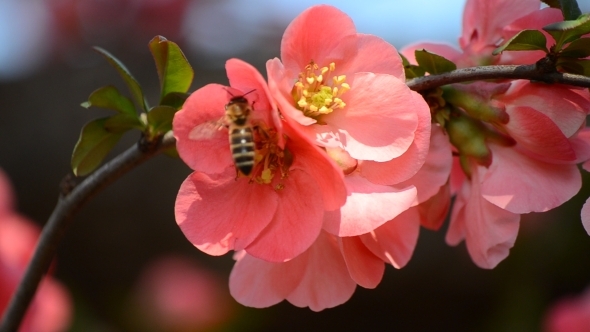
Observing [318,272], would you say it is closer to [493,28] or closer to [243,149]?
[243,149]

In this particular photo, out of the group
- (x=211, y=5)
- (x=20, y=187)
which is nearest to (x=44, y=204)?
(x=20, y=187)

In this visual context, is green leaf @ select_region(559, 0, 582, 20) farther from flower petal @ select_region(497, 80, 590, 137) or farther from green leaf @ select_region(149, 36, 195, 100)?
green leaf @ select_region(149, 36, 195, 100)

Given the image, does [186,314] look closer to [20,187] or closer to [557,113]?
[20,187]

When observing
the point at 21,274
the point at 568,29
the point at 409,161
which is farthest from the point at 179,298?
the point at 568,29

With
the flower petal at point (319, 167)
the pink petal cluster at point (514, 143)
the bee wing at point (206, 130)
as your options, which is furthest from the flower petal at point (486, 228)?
the bee wing at point (206, 130)

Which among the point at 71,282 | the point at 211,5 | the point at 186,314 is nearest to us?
the point at 186,314

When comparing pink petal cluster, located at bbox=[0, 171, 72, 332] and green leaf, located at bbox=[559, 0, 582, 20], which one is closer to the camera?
green leaf, located at bbox=[559, 0, 582, 20]

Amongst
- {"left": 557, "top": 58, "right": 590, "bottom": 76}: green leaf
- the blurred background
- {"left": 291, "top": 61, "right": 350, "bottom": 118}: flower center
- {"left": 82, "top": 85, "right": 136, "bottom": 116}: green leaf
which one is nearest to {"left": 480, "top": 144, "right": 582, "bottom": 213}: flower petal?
{"left": 557, "top": 58, "right": 590, "bottom": 76}: green leaf
